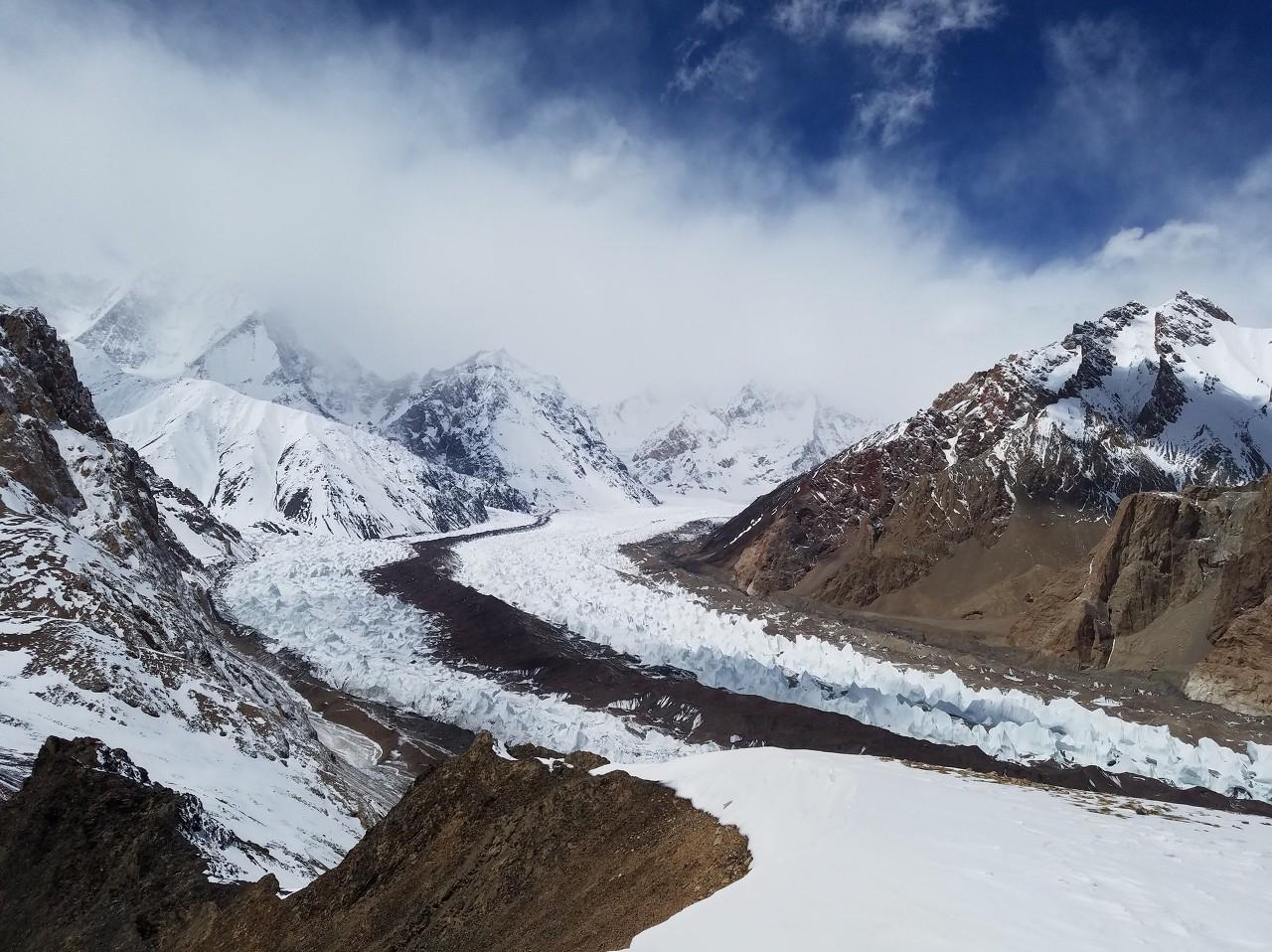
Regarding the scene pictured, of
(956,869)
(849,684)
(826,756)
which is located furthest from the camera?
(849,684)

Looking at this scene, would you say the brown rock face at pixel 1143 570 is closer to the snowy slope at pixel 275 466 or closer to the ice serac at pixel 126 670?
the ice serac at pixel 126 670

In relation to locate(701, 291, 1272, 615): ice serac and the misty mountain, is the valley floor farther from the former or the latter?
the misty mountain

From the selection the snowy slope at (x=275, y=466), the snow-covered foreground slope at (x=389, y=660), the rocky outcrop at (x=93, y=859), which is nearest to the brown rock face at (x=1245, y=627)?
the snow-covered foreground slope at (x=389, y=660)

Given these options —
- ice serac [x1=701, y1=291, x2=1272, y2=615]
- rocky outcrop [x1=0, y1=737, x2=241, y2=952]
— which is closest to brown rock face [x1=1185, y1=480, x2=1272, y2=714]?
ice serac [x1=701, y1=291, x2=1272, y2=615]

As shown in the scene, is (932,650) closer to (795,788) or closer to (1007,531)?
(1007,531)

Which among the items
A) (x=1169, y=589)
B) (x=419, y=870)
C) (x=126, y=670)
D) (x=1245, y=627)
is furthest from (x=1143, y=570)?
(x=126, y=670)

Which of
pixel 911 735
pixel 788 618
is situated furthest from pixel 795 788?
pixel 788 618

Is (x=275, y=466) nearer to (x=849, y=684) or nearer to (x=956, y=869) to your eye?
(x=849, y=684)

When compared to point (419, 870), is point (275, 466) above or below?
below
